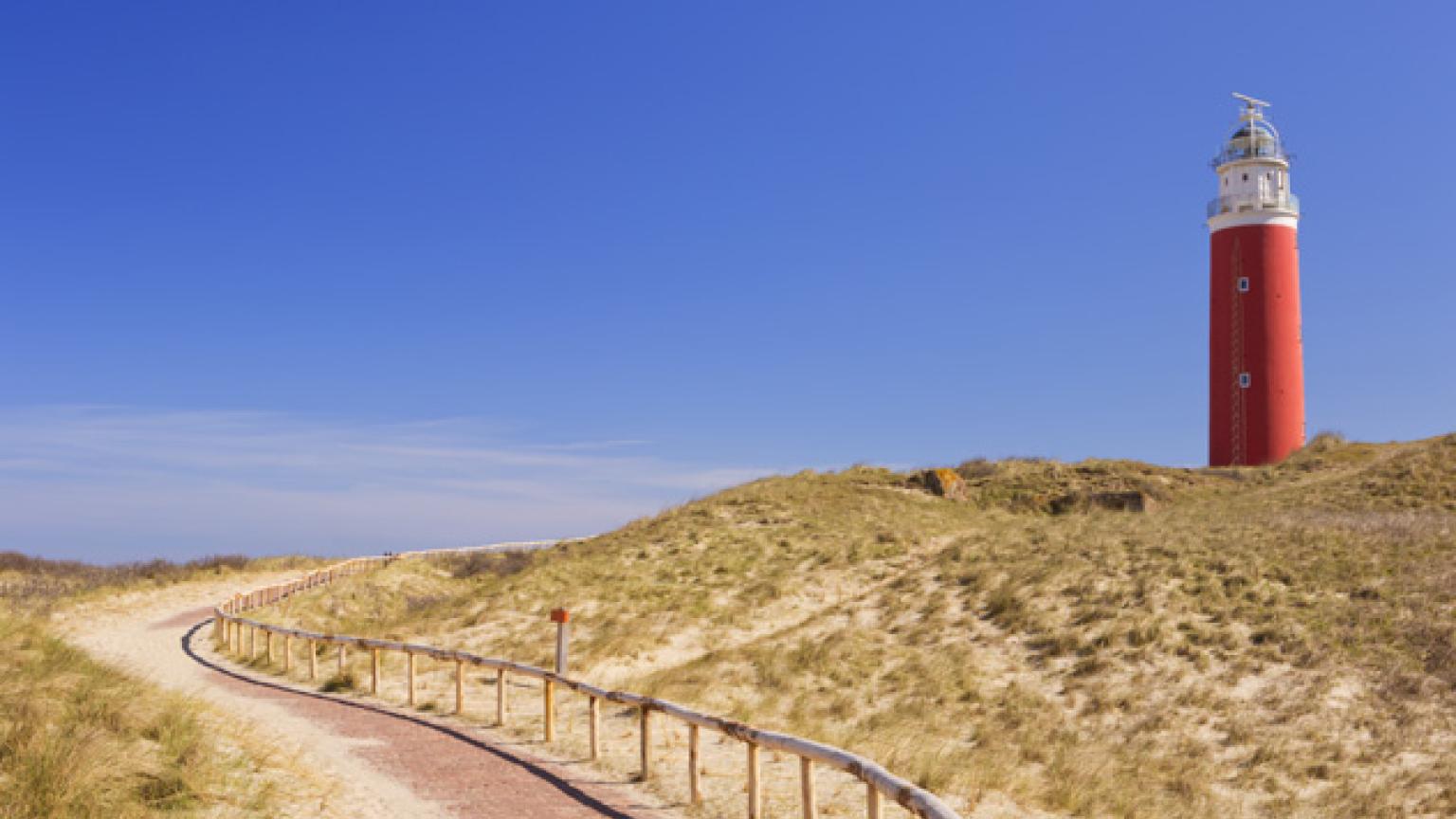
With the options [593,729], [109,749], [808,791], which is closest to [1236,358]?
[593,729]

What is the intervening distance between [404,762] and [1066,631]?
14.2m

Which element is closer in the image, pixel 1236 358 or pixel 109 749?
pixel 109 749

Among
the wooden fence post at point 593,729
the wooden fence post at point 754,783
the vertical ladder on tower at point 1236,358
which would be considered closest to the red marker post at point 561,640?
the wooden fence post at point 593,729

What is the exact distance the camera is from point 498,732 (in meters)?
15.3

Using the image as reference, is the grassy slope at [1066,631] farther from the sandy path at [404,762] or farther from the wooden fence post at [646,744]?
the sandy path at [404,762]

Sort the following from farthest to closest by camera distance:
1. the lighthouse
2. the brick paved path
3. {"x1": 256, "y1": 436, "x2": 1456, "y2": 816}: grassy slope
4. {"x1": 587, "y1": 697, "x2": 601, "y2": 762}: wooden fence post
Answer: the lighthouse → {"x1": 256, "y1": 436, "x2": 1456, "y2": 816}: grassy slope → {"x1": 587, "y1": 697, "x2": 601, "y2": 762}: wooden fence post → the brick paved path

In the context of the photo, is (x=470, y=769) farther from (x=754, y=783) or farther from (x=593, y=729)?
(x=754, y=783)

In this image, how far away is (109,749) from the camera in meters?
9.33

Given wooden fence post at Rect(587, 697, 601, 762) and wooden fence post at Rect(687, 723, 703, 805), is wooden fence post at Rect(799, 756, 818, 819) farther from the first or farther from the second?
wooden fence post at Rect(587, 697, 601, 762)

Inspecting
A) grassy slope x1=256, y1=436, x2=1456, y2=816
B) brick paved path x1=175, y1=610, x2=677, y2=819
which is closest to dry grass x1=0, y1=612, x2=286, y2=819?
brick paved path x1=175, y1=610, x2=677, y2=819

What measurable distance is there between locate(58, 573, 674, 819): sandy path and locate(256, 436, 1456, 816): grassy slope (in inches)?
162

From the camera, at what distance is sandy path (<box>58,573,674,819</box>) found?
1060cm

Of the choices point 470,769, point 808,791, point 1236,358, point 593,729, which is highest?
point 1236,358

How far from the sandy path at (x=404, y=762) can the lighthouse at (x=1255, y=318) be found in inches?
1482
